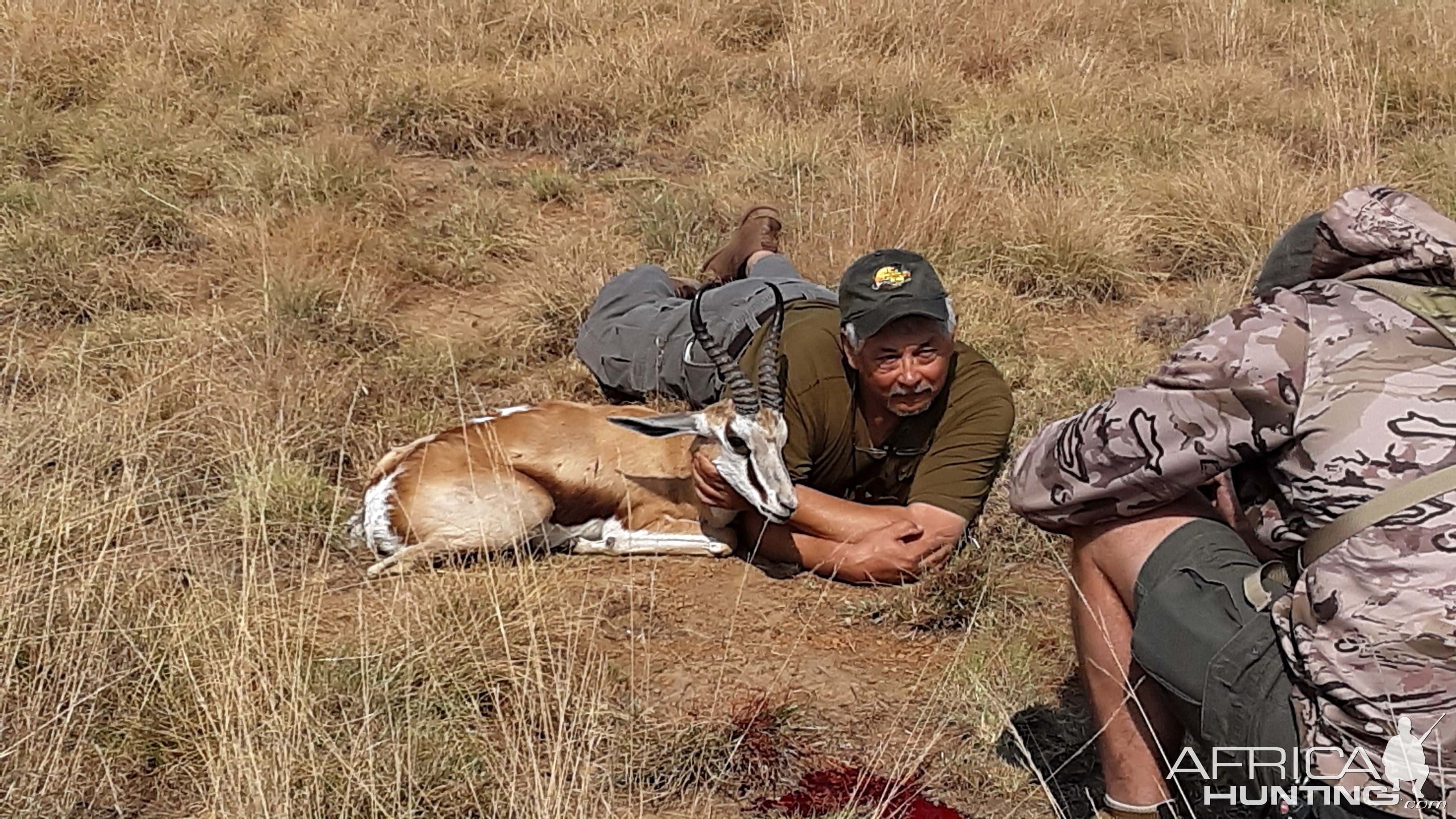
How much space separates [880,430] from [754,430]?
0.53m

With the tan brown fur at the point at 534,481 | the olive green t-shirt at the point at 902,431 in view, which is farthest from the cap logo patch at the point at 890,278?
the tan brown fur at the point at 534,481

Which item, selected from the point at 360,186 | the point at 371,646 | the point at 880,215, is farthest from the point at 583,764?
the point at 360,186

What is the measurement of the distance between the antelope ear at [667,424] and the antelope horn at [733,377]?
204 mm

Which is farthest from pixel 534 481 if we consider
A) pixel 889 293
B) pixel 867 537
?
pixel 889 293

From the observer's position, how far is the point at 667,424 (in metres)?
6.11

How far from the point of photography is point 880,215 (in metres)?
8.87

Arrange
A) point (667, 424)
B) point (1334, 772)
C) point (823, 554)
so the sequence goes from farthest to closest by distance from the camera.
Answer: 1. point (667, 424)
2. point (823, 554)
3. point (1334, 772)

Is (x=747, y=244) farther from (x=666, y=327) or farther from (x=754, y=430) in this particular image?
(x=754, y=430)

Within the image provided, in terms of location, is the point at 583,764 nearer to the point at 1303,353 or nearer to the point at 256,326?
the point at 1303,353

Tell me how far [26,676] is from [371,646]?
1.02m

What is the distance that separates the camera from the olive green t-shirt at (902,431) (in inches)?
233

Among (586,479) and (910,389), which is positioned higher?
(910,389)

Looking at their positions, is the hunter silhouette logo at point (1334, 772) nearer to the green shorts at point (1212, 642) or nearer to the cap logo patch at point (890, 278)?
the green shorts at point (1212, 642)

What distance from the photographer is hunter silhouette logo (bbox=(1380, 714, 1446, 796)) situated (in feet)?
9.89
